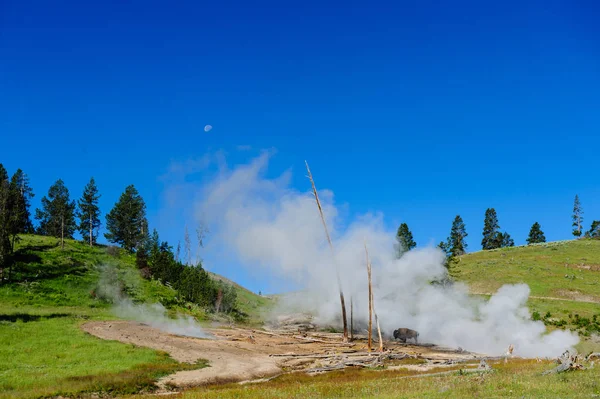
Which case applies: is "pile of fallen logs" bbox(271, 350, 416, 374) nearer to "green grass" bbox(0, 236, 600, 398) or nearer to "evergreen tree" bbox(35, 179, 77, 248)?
"green grass" bbox(0, 236, 600, 398)

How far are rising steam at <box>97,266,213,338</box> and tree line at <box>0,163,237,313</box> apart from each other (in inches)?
360

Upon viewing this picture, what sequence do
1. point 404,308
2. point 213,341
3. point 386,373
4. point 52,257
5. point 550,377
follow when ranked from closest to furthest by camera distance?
point 550,377 < point 386,373 < point 213,341 < point 404,308 < point 52,257

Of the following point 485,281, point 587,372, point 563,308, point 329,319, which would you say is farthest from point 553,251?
point 587,372

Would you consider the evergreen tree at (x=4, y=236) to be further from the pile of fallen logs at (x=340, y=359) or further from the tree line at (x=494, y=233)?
the tree line at (x=494, y=233)

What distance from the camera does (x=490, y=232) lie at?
158 m

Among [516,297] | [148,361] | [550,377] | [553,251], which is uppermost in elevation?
[553,251]

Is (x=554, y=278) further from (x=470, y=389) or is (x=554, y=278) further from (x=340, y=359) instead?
(x=470, y=389)

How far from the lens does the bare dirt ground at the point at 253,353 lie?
33844 mm

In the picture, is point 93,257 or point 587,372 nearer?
point 587,372

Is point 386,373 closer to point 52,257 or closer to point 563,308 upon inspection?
point 563,308

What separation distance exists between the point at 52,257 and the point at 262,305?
125 ft

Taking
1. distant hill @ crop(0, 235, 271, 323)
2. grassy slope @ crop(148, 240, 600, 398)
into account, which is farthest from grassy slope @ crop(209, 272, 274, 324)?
grassy slope @ crop(148, 240, 600, 398)

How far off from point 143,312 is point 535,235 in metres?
134

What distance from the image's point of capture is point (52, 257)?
81.2 metres
